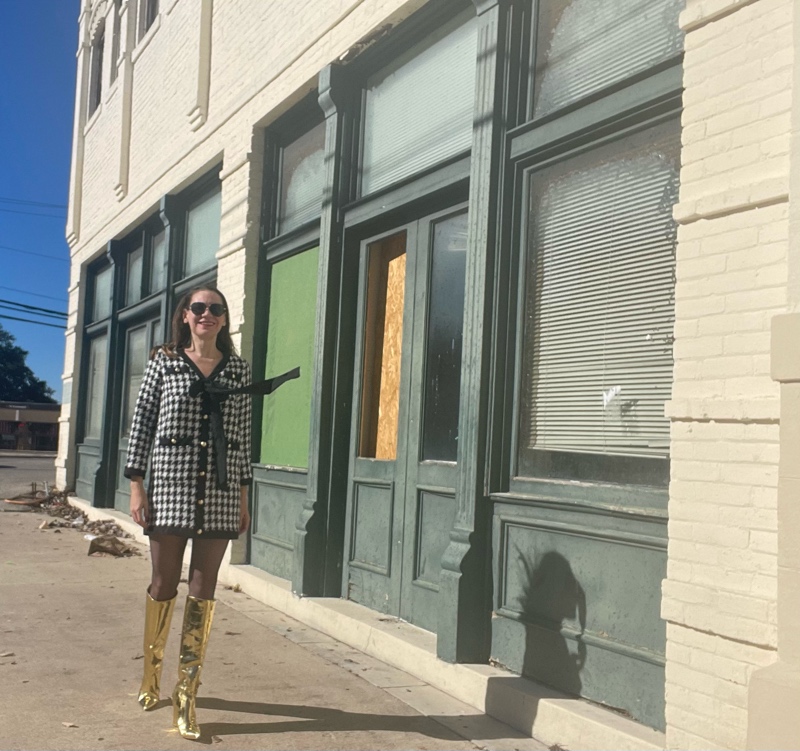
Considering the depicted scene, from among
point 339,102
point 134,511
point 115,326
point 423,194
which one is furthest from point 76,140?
point 134,511

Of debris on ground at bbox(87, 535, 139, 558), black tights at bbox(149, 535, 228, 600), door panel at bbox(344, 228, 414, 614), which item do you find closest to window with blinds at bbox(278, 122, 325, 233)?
door panel at bbox(344, 228, 414, 614)

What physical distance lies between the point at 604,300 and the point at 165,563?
240cm

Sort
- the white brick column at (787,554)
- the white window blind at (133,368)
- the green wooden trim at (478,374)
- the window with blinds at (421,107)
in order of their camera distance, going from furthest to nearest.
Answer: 1. the white window blind at (133,368)
2. the window with blinds at (421,107)
3. the green wooden trim at (478,374)
4. the white brick column at (787,554)

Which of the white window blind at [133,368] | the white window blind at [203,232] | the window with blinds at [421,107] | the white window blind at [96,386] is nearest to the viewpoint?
the window with blinds at [421,107]

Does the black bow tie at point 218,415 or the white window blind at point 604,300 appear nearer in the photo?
the black bow tie at point 218,415

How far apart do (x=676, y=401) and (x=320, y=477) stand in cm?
357

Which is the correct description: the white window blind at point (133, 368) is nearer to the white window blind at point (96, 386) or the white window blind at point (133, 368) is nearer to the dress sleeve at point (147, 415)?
the white window blind at point (96, 386)

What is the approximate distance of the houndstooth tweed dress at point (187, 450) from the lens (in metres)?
4.25

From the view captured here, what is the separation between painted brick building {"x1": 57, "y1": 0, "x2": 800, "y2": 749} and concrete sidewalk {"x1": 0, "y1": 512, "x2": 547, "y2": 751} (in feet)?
0.96

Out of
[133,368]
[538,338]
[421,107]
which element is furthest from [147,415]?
[133,368]

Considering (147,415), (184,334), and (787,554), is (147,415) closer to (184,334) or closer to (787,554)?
(184,334)

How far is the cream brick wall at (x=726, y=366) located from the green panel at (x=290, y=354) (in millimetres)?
3967

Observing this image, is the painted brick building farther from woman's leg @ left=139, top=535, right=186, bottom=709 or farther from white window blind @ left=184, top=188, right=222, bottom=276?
woman's leg @ left=139, top=535, right=186, bottom=709

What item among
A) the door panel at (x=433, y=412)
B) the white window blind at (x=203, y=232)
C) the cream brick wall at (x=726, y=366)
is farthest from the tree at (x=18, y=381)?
the cream brick wall at (x=726, y=366)
